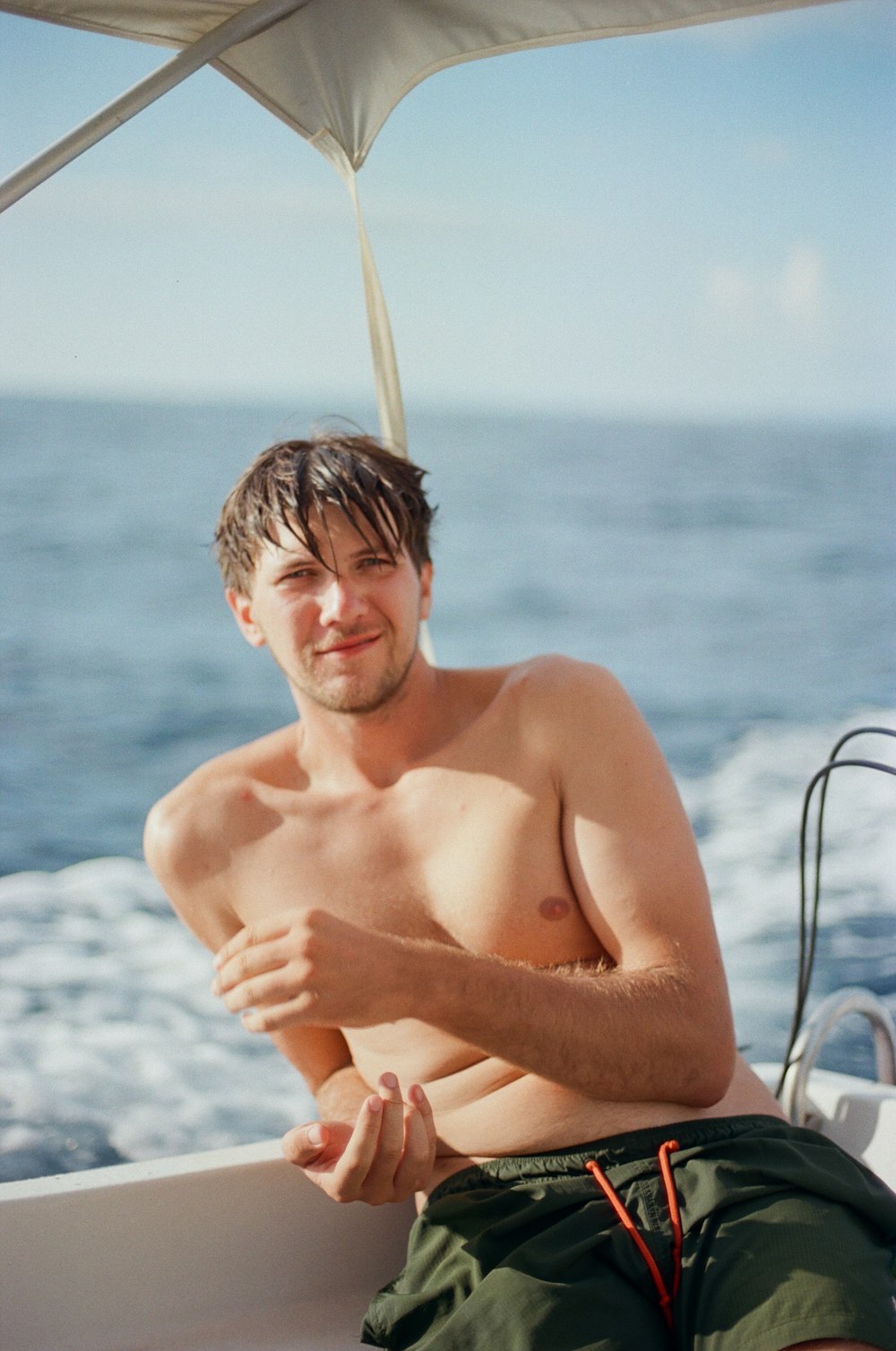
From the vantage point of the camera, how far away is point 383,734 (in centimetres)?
151

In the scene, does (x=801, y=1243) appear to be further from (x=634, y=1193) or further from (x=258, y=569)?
(x=258, y=569)

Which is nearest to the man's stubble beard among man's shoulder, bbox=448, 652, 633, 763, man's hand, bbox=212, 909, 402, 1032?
man's shoulder, bbox=448, 652, 633, 763

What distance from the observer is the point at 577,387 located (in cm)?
1541

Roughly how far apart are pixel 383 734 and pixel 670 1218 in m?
0.60

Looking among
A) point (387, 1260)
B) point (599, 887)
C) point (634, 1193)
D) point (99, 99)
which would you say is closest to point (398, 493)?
point (599, 887)

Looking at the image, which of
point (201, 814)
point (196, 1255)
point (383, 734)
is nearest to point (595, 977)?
point (383, 734)

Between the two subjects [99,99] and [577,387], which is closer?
[99,99]

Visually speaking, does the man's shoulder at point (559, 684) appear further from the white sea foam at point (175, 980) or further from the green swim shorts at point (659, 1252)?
the white sea foam at point (175, 980)

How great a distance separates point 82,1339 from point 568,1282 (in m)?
0.63

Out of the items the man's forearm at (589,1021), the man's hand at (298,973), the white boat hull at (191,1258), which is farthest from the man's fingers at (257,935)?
the white boat hull at (191,1258)

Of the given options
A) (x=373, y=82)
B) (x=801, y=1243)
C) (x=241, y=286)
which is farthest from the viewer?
(x=241, y=286)

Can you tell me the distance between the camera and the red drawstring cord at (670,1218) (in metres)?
1.15

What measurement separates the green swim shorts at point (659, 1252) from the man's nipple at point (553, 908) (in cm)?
22

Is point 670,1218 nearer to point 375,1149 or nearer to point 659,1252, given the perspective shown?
point 659,1252
